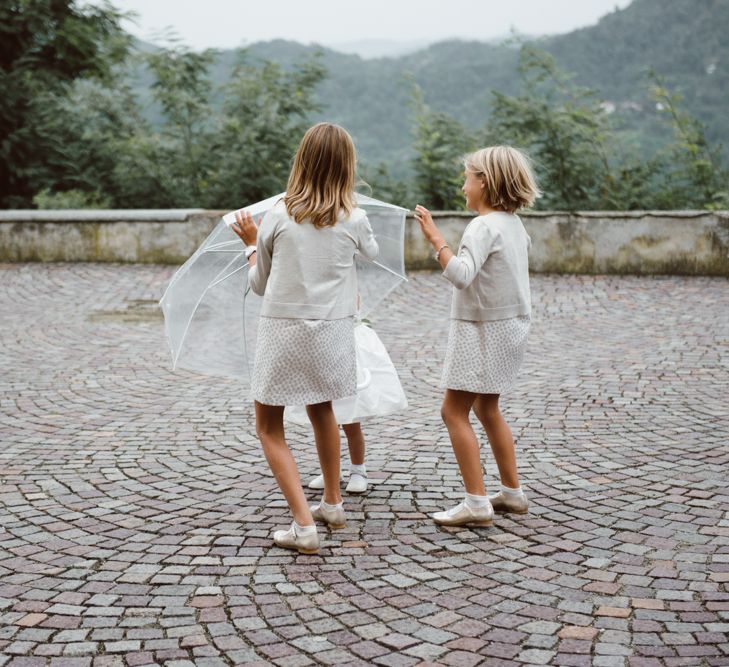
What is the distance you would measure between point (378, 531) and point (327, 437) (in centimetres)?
49


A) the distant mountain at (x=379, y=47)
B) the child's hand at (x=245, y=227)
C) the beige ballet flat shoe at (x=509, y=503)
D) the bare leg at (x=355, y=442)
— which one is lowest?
the beige ballet flat shoe at (x=509, y=503)

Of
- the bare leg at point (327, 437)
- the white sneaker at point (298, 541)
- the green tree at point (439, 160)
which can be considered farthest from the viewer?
the green tree at point (439, 160)

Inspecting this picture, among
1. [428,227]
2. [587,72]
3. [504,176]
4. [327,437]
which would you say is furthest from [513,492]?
[587,72]

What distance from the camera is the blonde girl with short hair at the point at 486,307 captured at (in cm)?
412

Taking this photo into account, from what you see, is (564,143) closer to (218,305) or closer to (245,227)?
(218,305)

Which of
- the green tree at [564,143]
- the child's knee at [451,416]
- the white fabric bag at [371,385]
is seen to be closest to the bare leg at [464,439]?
the child's knee at [451,416]

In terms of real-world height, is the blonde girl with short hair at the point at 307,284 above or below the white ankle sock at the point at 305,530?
above

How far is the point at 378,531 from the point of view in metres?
4.31

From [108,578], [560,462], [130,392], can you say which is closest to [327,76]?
[130,392]

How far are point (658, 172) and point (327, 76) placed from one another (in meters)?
4.89

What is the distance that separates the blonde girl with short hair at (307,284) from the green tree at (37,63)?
39.2ft

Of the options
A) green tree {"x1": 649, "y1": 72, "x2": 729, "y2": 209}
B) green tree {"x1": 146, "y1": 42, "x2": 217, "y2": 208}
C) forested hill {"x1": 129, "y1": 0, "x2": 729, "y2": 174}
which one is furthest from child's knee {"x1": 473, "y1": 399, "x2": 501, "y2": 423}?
forested hill {"x1": 129, "y1": 0, "x2": 729, "y2": 174}

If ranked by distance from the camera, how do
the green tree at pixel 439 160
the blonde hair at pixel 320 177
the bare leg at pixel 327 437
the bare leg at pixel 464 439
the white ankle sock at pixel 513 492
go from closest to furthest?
the blonde hair at pixel 320 177 → the bare leg at pixel 327 437 → the bare leg at pixel 464 439 → the white ankle sock at pixel 513 492 → the green tree at pixel 439 160

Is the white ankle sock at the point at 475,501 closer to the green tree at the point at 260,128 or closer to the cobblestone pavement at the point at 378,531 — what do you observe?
the cobblestone pavement at the point at 378,531
